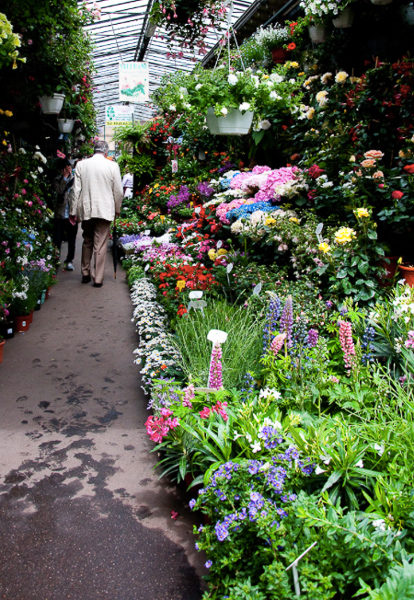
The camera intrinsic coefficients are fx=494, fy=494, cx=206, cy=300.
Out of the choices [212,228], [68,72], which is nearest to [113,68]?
[68,72]

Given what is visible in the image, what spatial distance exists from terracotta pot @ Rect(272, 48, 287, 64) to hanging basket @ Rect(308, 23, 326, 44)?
4.29ft

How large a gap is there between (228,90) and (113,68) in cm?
1730

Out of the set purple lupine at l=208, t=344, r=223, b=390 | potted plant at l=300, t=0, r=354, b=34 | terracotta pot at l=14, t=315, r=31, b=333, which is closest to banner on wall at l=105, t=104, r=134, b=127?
potted plant at l=300, t=0, r=354, b=34

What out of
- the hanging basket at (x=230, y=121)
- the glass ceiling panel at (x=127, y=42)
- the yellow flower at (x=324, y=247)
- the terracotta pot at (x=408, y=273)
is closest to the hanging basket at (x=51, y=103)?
the hanging basket at (x=230, y=121)

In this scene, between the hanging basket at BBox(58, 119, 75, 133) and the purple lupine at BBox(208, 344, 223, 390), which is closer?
the purple lupine at BBox(208, 344, 223, 390)

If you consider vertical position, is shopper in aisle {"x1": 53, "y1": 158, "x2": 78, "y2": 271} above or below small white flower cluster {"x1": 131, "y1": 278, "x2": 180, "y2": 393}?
above

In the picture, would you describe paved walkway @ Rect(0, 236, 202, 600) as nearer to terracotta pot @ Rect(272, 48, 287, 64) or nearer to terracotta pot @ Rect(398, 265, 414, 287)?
terracotta pot @ Rect(398, 265, 414, 287)

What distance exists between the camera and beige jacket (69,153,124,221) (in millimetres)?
6727

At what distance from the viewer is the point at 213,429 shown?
243 centimetres

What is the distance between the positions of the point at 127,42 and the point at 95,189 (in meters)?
12.1

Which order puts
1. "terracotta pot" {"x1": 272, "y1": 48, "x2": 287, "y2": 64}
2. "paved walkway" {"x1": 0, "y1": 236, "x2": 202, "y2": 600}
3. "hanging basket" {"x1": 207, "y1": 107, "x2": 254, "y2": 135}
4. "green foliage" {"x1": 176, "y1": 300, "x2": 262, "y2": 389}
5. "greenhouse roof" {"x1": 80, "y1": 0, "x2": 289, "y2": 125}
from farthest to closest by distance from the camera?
"greenhouse roof" {"x1": 80, "y1": 0, "x2": 289, "y2": 125} < "terracotta pot" {"x1": 272, "y1": 48, "x2": 287, "y2": 64} < "hanging basket" {"x1": 207, "y1": 107, "x2": 254, "y2": 135} < "green foliage" {"x1": 176, "y1": 300, "x2": 262, "y2": 389} < "paved walkway" {"x1": 0, "y1": 236, "x2": 202, "y2": 600}

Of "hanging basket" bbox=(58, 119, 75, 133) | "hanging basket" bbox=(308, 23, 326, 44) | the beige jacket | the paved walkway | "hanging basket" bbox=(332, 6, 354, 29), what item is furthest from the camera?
"hanging basket" bbox=(58, 119, 75, 133)

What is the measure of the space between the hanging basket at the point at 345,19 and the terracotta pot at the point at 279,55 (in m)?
2.17

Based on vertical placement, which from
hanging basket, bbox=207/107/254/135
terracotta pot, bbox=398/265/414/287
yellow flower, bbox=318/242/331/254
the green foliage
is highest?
hanging basket, bbox=207/107/254/135
